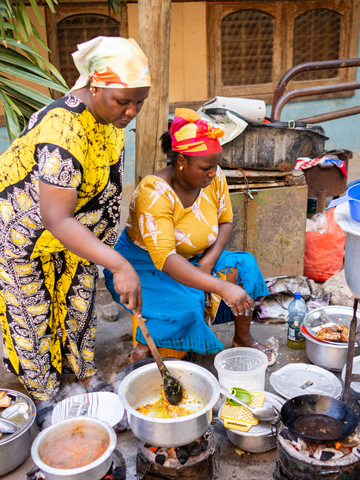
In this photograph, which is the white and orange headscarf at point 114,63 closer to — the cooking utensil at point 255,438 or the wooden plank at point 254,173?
the cooking utensil at point 255,438

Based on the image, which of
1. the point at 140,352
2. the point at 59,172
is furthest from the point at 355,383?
the point at 59,172

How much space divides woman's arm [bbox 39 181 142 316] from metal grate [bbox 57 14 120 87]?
15.1 ft

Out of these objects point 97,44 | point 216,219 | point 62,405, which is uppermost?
point 97,44

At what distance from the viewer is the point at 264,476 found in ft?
6.76

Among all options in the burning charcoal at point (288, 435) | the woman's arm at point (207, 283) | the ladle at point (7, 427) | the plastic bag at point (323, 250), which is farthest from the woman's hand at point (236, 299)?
the plastic bag at point (323, 250)

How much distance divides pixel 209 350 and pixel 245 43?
562 cm

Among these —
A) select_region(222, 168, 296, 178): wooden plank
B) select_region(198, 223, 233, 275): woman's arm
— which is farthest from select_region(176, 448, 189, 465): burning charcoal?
select_region(222, 168, 296, 178): wooden plank

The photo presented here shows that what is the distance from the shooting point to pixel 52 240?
2164 mm

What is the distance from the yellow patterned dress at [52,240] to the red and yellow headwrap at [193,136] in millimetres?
309

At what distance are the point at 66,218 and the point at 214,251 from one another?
1196 mm

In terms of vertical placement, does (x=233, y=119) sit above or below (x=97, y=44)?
below

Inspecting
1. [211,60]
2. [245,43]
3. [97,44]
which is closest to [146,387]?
[97,44]

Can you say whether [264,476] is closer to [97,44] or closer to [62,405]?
[62,405]

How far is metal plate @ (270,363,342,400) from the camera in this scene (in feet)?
8.05
